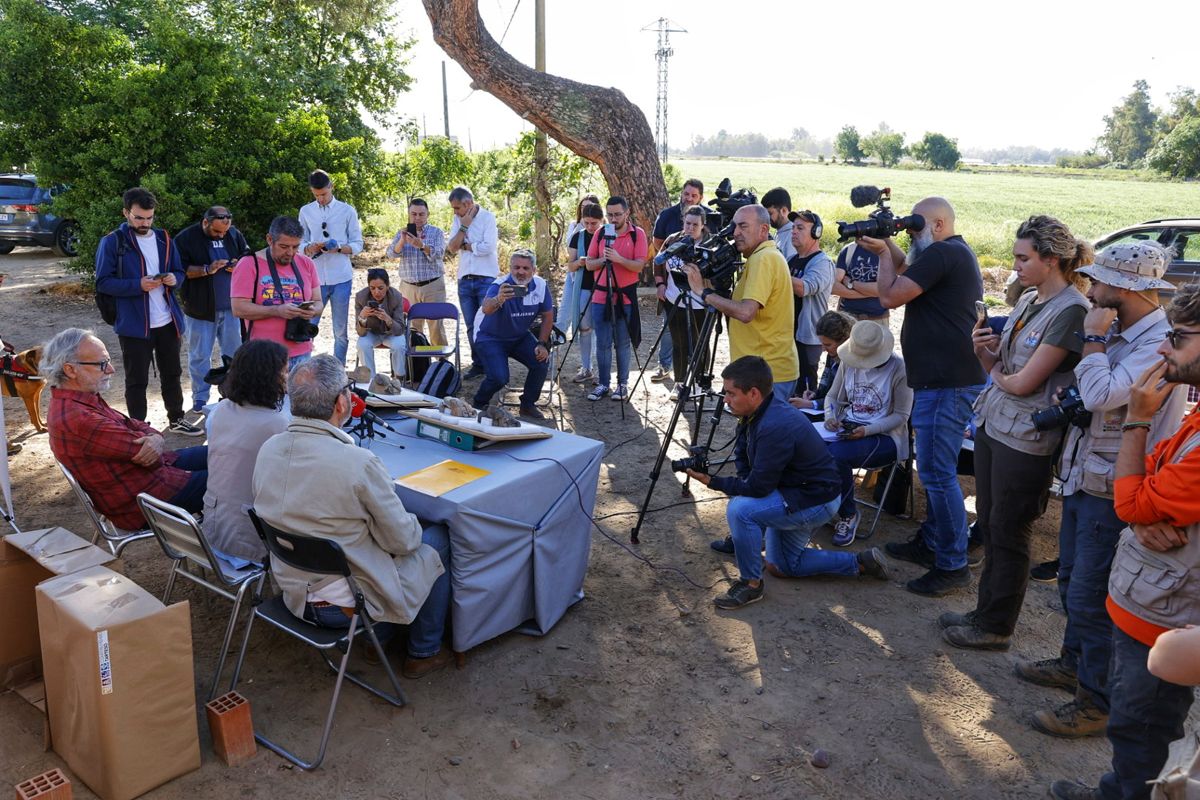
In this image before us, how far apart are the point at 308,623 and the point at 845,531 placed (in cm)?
304

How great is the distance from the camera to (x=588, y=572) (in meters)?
4.68

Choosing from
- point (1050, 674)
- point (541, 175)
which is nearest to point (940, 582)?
point (1050, 674)

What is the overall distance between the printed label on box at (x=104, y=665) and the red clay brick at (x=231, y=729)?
46 centimetres

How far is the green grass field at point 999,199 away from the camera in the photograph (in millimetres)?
25156

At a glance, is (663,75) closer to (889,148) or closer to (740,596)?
(740,596)

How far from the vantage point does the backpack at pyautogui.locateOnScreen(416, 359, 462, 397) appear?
588cm

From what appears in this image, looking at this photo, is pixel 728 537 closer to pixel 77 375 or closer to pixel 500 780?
pixel 500 780

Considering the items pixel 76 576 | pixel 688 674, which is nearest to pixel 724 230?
pixel 688 674

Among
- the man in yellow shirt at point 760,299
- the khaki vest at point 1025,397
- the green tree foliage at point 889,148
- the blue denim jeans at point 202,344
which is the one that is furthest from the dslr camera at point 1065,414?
the green tree foliage at point 889,148

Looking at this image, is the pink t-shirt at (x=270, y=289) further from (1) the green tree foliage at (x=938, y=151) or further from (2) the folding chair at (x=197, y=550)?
(1) the green tree foliage at (x=938, y=151)

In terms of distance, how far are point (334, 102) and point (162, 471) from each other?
14.0 metres

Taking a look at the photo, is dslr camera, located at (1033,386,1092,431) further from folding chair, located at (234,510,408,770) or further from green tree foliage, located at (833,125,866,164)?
green tree foliage, located at (833,125,866,164)

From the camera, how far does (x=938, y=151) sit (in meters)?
77.9

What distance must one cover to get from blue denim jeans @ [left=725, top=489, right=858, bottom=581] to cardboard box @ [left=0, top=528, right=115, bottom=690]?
275cm
